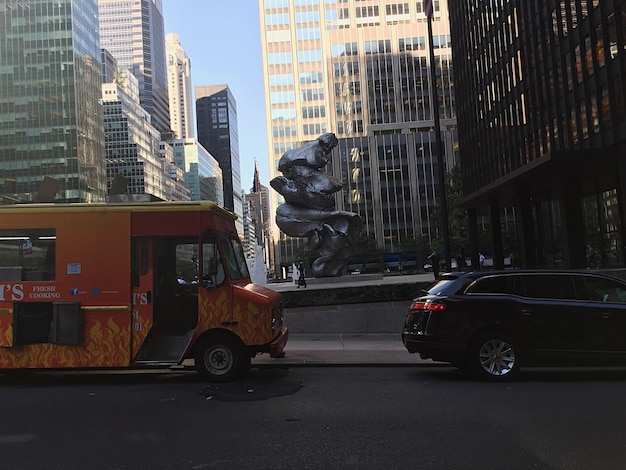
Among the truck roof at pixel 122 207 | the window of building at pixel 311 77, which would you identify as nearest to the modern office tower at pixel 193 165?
the window of building at pixel 311 77

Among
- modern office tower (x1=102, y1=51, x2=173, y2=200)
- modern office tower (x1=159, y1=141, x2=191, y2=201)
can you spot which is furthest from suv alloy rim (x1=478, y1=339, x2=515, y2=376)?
modern office tower (x1=159, y1=141, x2=191, y2=201)

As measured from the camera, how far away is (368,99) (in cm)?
10669

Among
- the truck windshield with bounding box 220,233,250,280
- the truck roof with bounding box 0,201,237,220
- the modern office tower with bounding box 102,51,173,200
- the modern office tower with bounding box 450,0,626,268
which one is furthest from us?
the modern office tower with bounding box 102,51,173,200

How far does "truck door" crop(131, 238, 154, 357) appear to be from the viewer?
28.8 feet

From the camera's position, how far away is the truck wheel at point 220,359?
8766 mm

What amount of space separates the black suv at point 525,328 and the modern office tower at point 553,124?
16.4m

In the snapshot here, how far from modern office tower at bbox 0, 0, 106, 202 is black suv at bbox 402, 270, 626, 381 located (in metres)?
113

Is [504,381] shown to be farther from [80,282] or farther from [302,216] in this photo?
[302,216]

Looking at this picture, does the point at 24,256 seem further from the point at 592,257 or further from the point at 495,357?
the point at 592,257

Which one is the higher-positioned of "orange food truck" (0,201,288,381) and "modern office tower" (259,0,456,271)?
"modern office tower" (259,0,456,271)

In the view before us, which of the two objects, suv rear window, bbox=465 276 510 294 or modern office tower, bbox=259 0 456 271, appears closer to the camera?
suv rear window, bbox=465 276 510 294

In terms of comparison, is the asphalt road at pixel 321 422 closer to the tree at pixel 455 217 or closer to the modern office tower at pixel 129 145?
the tree at pixel 455 217

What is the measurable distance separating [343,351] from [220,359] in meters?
3.44

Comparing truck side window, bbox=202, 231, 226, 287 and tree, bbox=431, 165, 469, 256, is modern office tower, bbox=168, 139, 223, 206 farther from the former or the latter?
truck side window, bbox=202, 231, 226, 287
